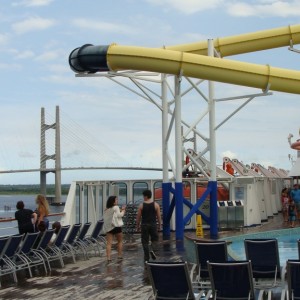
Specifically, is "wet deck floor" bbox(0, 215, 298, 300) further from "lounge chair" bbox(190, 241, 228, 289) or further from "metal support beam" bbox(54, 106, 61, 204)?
"metal support beam" bbox(54, 106, 61, 204)

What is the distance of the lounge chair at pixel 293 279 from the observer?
6.16m

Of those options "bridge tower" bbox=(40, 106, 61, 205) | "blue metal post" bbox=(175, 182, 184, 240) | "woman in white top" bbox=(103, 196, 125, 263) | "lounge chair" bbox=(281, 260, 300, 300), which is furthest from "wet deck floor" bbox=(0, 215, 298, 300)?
"bridge tower" bbox=(40, 106, 61, 205)

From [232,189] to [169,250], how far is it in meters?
5.36

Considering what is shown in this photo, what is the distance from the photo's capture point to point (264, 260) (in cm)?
768

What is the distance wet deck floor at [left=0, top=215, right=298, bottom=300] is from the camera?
7.89 metres

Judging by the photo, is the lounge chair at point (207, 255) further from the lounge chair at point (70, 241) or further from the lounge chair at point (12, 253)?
the lounge chair at point (70, 241)

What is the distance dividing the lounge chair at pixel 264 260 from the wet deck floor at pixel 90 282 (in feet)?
0.84

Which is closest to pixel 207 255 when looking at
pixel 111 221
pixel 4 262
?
pixel 4 262

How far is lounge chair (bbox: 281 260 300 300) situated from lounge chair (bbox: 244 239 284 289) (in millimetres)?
1212

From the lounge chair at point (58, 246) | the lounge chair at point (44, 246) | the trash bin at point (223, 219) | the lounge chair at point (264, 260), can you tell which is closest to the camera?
the lounge chair at point (264, 260)

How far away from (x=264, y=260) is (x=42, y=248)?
13.3 feet

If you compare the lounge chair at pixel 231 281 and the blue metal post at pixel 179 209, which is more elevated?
the blue metal post at pixel 179 209

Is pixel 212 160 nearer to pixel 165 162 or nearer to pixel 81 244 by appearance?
pixel 165 162

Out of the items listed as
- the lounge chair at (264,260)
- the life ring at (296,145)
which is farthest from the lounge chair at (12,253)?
the life ring at (296,145)
